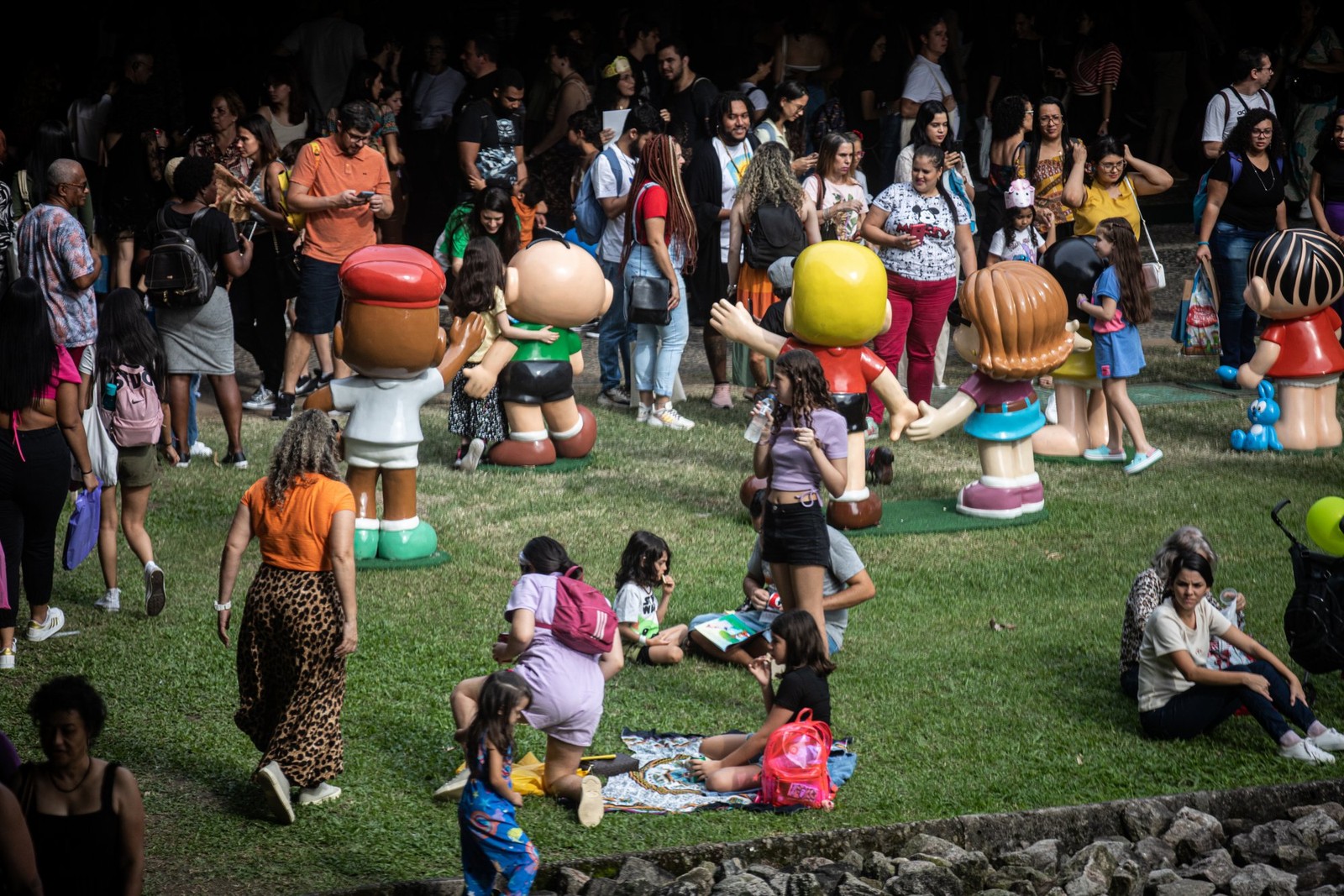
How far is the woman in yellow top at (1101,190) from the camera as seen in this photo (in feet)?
37.2

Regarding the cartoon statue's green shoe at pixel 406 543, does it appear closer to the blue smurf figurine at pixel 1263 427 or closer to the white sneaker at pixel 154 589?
the white sneaker at pixel 154 589

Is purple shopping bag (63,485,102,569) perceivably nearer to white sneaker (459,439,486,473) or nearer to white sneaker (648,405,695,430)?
white sneaker (459,439,486,473)

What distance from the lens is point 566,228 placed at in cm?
1416

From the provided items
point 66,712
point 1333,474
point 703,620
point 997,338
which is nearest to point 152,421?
point 703,620

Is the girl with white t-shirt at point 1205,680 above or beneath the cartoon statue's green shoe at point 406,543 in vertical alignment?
above

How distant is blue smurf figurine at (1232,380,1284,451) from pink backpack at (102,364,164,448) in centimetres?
693

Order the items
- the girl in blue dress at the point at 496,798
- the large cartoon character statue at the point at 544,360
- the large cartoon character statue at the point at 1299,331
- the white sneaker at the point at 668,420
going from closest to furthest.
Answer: the girl in blue dress at the point at 496,798 → the large cartoon character statue at the point at 544,360 → the large cartoon character statue at the point at 1299,331 → the white sneaker at the point at 668,420

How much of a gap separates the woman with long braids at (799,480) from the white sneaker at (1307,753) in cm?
186

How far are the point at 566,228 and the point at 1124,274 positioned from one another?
5.64 metres

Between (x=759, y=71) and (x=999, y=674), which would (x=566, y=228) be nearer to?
(x=759, y=71)

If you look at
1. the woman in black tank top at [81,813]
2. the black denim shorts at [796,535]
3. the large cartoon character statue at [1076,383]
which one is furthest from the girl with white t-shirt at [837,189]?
the woman in black tank top at [81,813]

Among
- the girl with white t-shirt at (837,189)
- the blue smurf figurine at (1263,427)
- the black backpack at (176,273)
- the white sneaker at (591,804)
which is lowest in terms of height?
the white sneaker at (591,804)

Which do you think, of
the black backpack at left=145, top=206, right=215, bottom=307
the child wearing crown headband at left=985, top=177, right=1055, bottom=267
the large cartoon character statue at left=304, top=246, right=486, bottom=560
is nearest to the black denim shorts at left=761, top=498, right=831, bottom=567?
the large cartoon character statue at left=304, top=246, right=486, bottom=560

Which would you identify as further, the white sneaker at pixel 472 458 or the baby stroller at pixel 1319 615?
the white sneaker at pixel 472 458
